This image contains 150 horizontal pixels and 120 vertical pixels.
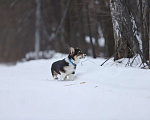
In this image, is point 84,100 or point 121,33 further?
point 121,33

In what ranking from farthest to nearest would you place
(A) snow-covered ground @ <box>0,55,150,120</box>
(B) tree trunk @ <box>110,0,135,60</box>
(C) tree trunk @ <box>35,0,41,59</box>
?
1. (C) tree trunk @ <box>35,0,41,59</box>
2. (B) tree trunk @ <box>110,0,135,60</box>
3. (A) snow-covered ground @ <box>0,55,150,120</box>

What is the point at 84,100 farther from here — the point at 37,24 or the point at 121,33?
the point at 37,24

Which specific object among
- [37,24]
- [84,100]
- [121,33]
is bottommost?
[84,100]

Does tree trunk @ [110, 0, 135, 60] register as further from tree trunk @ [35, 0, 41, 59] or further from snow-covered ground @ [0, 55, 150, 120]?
tree trunk @ [35, 0, 41, 59]

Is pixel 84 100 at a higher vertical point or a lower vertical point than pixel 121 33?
lower

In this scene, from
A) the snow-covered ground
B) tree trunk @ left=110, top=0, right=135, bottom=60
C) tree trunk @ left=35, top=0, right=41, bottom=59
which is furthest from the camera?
tree trunk @ left=35, top=0, right=41, bottom=59

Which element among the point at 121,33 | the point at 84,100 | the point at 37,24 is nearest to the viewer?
the point at 84,100

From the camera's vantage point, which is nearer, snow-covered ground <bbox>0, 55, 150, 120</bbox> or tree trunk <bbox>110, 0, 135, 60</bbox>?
snow-covered ground <bbox>0, 55, 150, 120</bbox>

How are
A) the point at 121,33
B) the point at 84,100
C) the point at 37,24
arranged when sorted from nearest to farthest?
1. the point at 84,100
2. the point at 121,33
3. the point at 37,24

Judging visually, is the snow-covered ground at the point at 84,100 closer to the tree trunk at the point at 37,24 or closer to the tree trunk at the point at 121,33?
the tree trunk at the point at 121,33

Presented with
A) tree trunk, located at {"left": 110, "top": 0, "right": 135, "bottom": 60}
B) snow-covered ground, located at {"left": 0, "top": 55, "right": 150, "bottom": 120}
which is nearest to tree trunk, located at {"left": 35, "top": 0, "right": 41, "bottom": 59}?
tree trunk, located at {"left": 110, "top": 0, "right": 135, "bottom": 60}

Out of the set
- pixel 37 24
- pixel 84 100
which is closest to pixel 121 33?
pixel 84 100

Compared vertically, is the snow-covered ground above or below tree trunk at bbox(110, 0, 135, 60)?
below

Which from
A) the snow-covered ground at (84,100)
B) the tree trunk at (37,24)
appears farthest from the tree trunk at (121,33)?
the tree trunk at (37,24)
